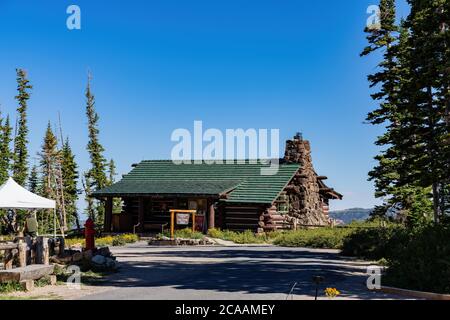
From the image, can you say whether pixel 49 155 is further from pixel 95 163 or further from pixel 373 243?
pixel 373 243

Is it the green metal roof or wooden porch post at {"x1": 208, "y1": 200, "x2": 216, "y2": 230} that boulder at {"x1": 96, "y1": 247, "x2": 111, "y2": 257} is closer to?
wooden porch post at {"x1": 208, "y1": 200, "x2": 216, "y2": 230}

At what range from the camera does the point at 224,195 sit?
37.2m

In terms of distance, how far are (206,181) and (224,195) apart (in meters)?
4.38

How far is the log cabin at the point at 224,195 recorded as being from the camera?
123ft

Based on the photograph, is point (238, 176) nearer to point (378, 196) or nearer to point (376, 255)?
point (378, 196)

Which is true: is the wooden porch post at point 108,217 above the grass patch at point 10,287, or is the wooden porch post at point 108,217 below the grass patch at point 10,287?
above

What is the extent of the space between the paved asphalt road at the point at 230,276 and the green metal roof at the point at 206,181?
14282 millimetres

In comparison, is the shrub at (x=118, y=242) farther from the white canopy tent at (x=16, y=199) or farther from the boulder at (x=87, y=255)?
the boulder at (x=87, y=255)

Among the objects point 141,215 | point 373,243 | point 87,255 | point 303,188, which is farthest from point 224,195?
point 87,255

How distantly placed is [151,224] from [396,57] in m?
21.4

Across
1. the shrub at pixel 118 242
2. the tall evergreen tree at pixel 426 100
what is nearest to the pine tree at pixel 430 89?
the tall evergreen tree at pixel 426 100
